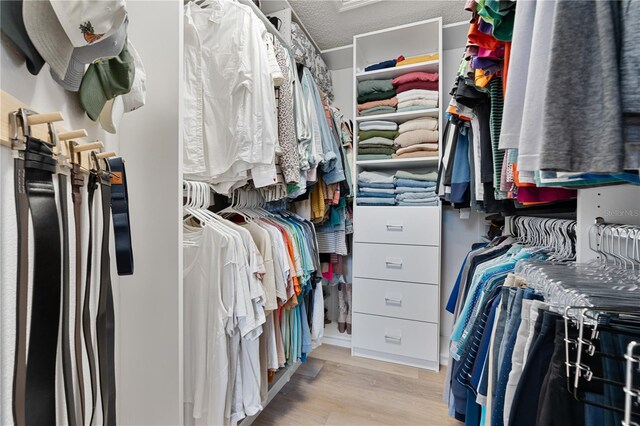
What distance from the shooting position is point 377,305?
2.01 metres

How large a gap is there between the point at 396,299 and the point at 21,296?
74.2 inches

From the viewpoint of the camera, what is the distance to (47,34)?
0.46 m

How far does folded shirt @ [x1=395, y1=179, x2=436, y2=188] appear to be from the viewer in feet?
6.32

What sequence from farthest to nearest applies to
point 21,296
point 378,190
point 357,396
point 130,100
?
point 378,190 → point 357,396 → point 130,100 → point 21,296

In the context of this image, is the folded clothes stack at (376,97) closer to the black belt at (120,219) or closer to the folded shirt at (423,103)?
the folded shirt at (423,103)

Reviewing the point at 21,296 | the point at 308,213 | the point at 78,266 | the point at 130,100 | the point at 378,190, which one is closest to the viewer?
the point at 21,296

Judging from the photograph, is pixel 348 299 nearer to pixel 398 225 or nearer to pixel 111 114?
pixel 398 225

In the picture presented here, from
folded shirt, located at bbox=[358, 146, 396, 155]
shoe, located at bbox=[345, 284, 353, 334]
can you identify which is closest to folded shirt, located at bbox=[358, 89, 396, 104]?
folded shirt, located at bbox=[358, 146, 396, 155]

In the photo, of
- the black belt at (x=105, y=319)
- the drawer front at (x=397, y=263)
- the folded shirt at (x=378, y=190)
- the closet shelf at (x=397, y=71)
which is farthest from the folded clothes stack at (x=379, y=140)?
the black belt at (x=105, y=319)

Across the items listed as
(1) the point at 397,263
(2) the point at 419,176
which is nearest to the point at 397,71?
(2) the point at 419,176

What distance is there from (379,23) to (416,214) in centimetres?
138

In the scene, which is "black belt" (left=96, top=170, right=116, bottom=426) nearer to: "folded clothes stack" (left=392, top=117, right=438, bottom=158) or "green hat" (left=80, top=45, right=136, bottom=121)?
"green hat" (left=80, top=45, right=136, bottom=121)

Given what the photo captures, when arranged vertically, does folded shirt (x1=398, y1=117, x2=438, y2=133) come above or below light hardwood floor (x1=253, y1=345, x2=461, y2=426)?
above

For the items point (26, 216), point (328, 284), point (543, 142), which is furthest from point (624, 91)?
point (328, 284)
